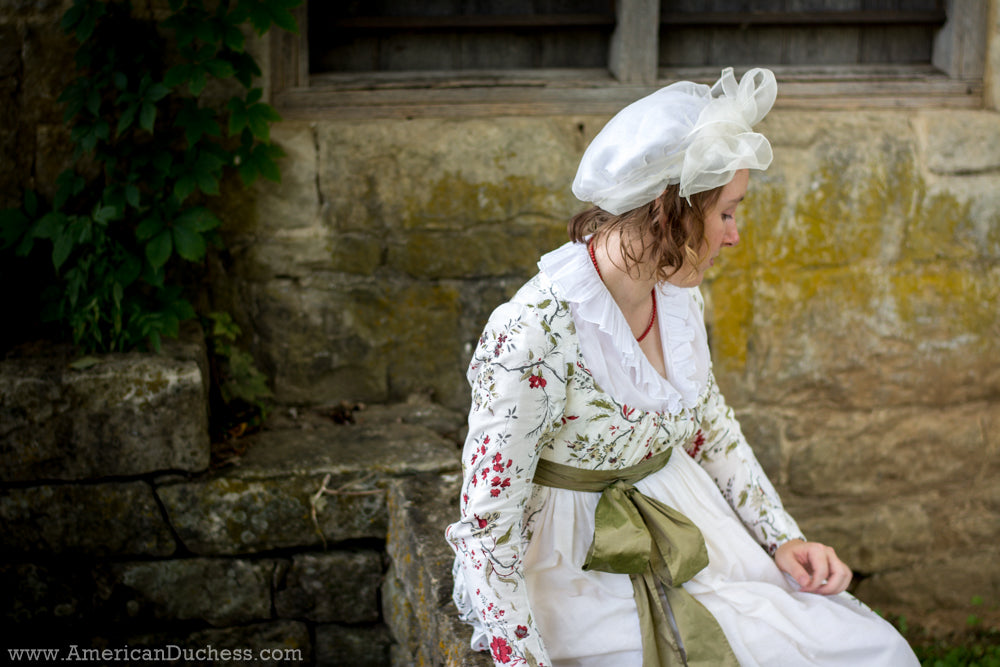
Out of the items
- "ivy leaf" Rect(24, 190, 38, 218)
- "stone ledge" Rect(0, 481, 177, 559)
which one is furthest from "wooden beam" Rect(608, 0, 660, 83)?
"stone ledge" Rect(0, 481, 177, 559)

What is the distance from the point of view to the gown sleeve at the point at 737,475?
5.97ft

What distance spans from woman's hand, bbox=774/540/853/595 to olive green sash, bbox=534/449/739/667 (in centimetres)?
23

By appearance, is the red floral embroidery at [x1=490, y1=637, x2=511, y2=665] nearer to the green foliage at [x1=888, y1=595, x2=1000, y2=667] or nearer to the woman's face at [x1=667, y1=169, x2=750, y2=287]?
the woman's face at [x1=667, y1=169, x2=750, y2=287]

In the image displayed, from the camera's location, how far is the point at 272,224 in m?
2.65

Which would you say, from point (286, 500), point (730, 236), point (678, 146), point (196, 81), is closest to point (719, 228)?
point (730, 236)

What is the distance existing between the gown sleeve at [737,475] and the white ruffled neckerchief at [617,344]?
14 cm

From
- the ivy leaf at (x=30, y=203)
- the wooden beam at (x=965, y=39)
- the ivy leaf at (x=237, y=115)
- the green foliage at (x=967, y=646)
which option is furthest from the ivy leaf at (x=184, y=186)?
the green foliage at (x=967, y=646)

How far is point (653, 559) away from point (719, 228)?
0.59 metres

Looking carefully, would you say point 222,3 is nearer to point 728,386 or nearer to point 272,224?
point 272,224

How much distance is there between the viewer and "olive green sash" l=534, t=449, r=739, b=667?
1.51 m

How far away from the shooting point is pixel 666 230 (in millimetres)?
1500

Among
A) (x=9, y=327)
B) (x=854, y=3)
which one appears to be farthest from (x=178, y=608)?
(x=854, y=3)

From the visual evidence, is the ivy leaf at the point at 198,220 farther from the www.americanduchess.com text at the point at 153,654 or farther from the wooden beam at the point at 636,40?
the wooden beam at the point at 636,40

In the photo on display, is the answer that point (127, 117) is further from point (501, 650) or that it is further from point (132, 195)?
point (501, 650)
